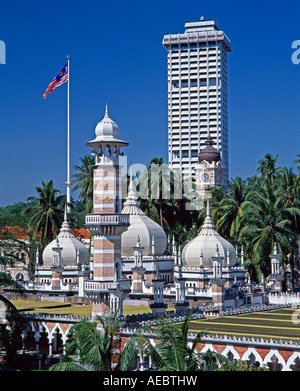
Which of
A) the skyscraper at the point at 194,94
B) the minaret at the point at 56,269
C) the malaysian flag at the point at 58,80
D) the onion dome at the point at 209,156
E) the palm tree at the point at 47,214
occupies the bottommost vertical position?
the minaret at the point at 56,269

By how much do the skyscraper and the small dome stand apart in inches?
4902

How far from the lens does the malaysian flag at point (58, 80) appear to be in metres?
60.0

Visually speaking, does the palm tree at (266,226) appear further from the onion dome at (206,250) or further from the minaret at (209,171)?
the minaret at (209,171)

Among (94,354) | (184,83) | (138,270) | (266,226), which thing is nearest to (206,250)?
(138,270)

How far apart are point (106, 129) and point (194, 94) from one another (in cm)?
12942

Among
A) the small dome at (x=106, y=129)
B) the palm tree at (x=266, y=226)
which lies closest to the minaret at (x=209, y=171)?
the palm tree at (x=266, y=226)

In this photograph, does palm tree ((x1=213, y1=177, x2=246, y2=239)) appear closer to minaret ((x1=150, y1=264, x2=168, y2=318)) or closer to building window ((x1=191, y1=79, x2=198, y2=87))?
minaret ((x1=150, y1=264, x2=168, y2=318))

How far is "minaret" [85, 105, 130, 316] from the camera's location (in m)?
35.7

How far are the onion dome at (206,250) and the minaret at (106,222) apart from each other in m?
15.8

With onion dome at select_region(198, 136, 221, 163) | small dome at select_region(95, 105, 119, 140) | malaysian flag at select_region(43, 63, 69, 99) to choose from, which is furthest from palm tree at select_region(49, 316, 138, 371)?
onion dome at select_region(198, 136, 221, 163)

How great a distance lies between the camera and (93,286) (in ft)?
117

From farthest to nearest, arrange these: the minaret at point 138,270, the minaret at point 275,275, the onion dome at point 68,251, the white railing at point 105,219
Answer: the onion dome at point 68,251
the minaret at point 275,275
the minaret at point 138,270
the white railing at point 105,219

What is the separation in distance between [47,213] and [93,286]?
116 feet
